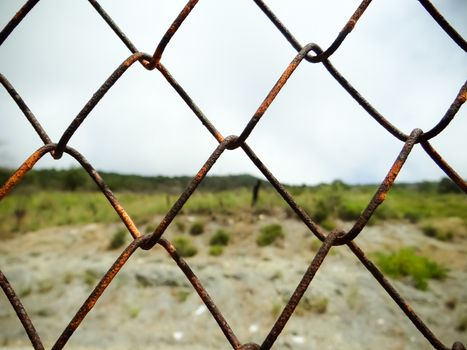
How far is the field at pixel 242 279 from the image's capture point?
5.68 metres

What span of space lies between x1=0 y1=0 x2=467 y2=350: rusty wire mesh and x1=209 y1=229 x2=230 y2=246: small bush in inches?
396

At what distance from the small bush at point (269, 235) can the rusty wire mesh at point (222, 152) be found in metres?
9.79

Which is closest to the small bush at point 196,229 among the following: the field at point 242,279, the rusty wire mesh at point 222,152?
the field at point 242,279

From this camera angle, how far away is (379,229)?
11.8 metres

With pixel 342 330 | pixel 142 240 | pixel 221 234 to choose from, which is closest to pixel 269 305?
pixel 342 330

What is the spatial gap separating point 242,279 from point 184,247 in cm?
288

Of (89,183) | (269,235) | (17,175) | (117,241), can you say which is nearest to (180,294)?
(269,235)

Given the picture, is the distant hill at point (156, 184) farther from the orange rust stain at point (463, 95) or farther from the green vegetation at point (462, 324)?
the orange rust stain at point (463, 95)

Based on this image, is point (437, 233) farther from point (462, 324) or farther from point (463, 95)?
point (463, 95)

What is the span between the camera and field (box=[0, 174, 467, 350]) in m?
5.68

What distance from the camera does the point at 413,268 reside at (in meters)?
8.02

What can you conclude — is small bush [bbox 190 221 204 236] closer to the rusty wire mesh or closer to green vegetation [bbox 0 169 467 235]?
green vegetation [bbox 0 169 467 235]

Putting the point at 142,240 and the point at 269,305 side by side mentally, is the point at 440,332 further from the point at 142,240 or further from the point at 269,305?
the point at 142,240

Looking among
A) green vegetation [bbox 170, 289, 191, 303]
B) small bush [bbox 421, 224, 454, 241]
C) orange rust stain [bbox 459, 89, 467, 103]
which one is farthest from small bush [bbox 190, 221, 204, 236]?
orange rust stain [bbox 459, 89, 467, 103]
